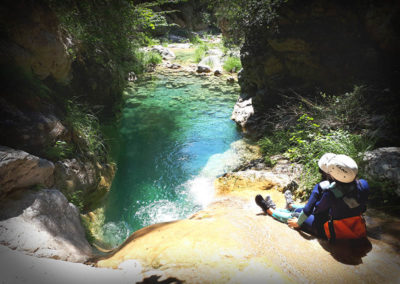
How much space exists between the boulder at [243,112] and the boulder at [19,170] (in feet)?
19.7

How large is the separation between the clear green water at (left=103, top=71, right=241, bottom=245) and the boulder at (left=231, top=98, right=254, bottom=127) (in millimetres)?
323

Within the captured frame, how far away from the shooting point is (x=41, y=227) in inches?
96.0

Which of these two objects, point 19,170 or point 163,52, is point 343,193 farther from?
point 163,52

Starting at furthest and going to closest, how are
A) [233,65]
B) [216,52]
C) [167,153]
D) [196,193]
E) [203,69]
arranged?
[216,52] → [203,69] → [233,65] → [167,153] → [196,193]

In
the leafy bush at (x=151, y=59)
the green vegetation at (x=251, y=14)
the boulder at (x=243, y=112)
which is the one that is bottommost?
the boulder at (x=243, y=112)

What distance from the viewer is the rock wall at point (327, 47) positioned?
5391 millimetres

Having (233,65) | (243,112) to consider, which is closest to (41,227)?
(243,112)

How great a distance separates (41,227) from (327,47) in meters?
7.27

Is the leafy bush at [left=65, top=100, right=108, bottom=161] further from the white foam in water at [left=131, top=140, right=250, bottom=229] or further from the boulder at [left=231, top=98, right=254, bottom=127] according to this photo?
the boulder at [left=231, top=98, right=254, bottom=127]

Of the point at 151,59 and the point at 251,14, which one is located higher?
the point at 251,14

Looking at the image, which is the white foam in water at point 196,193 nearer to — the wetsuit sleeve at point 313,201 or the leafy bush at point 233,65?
the wetsuit sleeve at point 313,201

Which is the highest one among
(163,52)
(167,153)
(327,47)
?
(327,47)

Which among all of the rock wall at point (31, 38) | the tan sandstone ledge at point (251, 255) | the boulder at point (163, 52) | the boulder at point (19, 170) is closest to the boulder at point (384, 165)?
the tan sandstone ledge at point (251, 255)

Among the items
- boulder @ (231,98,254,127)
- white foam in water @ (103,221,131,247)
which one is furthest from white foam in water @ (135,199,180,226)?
boulder @ (231,98,254,127)
